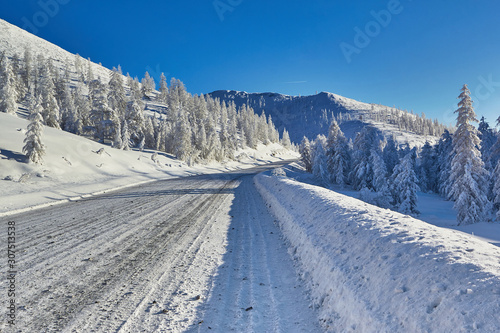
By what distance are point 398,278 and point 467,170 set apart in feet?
73.4

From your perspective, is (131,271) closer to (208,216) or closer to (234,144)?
(208,216)

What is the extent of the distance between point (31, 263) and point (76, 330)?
10.4 ft

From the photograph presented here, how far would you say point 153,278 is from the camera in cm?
499

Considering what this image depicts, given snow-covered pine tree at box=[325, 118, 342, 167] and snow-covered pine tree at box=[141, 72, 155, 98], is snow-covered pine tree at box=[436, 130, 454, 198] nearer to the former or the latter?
snow-covered pine tree at box=[325, 118, 342, 167]

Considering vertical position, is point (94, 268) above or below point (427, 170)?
below

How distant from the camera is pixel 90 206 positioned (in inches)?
476

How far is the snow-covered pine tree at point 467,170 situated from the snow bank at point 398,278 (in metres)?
18.8

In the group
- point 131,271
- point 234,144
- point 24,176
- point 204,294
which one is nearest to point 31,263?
point 131,271

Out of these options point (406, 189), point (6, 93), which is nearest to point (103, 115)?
point (6, 93)

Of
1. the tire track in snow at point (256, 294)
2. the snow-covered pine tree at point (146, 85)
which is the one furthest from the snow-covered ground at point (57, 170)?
the snow-covered pine tree at point (146, 85)

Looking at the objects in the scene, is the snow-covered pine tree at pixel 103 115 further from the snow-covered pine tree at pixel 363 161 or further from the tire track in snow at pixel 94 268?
the snow-covered pine tree at pixel 363 161

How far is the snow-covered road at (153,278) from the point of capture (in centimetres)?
376

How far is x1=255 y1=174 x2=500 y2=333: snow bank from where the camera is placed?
2.61 metres

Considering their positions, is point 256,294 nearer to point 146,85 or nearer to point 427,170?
point 427,170
